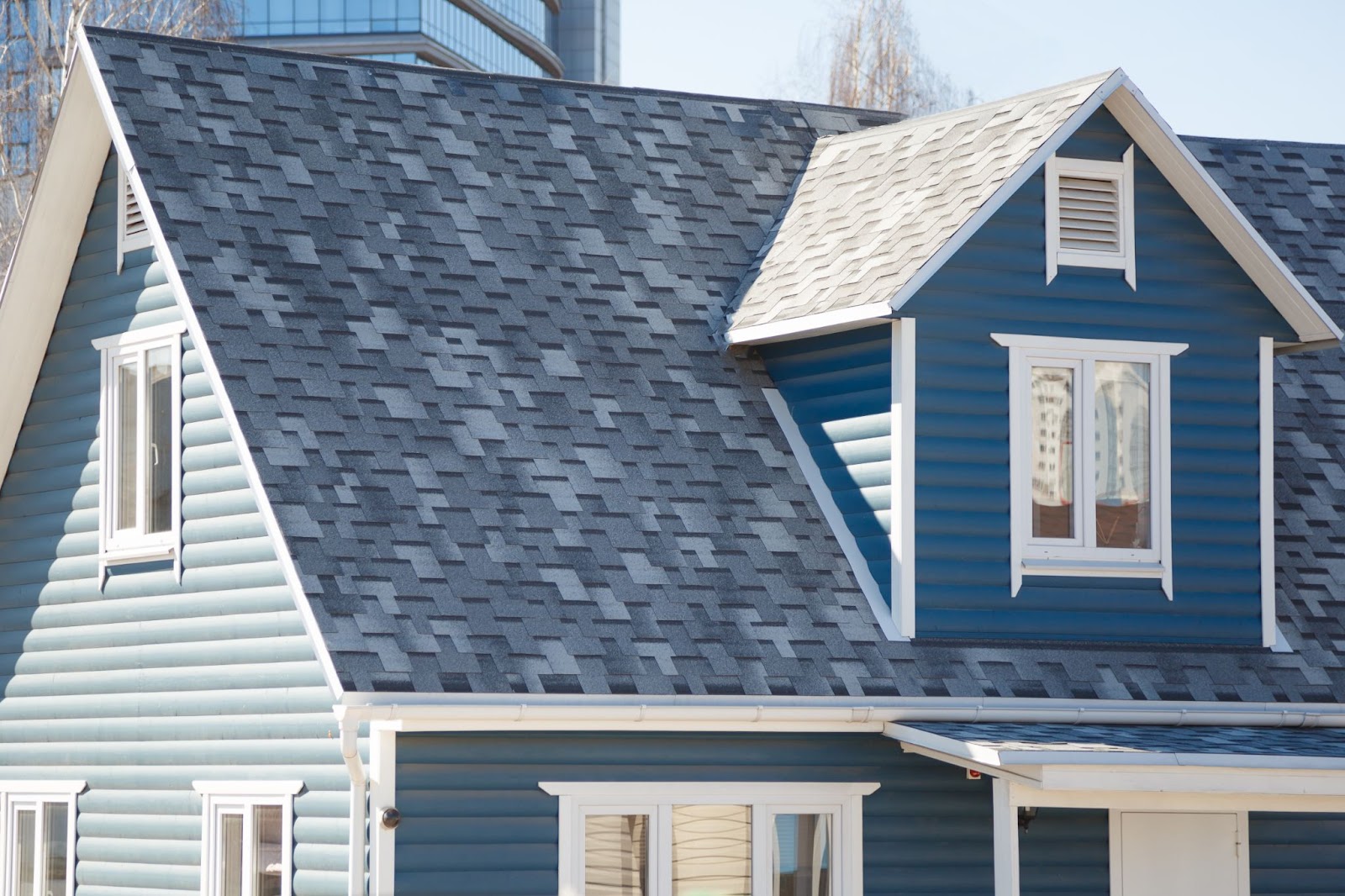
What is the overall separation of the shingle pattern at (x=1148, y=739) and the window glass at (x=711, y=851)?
4.26 feet

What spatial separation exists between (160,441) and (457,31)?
2921 inches

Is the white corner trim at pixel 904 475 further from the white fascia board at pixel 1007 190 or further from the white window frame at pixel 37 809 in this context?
the white window frame at pixel 37 809

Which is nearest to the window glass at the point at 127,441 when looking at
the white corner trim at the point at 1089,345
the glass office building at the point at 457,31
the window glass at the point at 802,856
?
the window glass at the point at 802,856

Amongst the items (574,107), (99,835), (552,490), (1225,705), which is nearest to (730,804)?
(552,490)

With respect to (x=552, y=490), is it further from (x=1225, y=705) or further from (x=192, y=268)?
(x=1225, y=705)

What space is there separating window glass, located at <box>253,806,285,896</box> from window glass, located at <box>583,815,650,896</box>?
1941mm

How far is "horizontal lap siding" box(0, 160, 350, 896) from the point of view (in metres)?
13.5

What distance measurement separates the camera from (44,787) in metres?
15.6

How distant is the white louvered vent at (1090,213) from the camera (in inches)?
591

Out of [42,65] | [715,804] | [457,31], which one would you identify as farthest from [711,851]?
[457,31]

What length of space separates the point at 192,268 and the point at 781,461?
415cm

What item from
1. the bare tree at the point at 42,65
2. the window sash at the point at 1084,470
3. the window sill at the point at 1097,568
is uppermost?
the bare tree at the point at 42,65

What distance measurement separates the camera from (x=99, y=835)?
15.1 m

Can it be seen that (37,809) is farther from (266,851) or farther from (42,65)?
(42,65)
